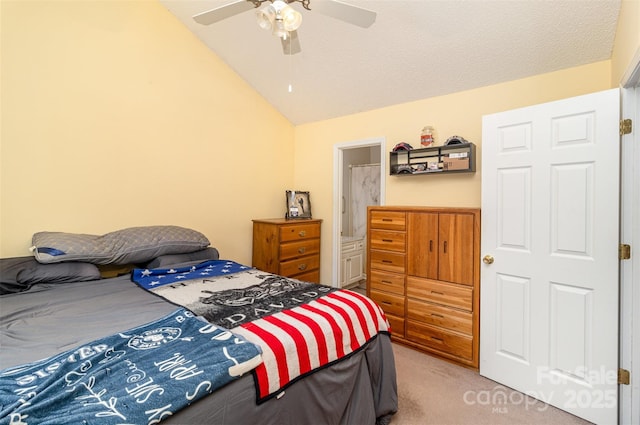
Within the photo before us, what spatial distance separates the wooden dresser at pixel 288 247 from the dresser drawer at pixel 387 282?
39.3 inches

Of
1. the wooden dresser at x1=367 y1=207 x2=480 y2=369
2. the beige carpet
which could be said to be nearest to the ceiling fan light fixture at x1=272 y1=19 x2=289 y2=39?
the wooden dresser at x1=367 y1=207 x2=480 y2=369

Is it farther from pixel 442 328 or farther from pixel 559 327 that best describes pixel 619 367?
pixel 442 328

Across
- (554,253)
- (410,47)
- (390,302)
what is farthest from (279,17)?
(390,302)

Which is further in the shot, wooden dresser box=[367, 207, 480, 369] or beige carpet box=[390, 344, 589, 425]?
wooden dresser box=[367, 207, 480, 369]

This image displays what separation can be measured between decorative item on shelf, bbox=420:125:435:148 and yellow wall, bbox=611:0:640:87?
4.21ft

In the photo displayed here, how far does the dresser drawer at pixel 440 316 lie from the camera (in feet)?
7.55

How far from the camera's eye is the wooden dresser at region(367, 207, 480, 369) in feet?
7.51

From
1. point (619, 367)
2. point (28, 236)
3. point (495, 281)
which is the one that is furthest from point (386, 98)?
point (28, 236)

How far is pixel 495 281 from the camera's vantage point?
2.16m

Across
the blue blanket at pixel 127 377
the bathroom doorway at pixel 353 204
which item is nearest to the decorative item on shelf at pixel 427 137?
the bathroom doorway at pixel 353 204

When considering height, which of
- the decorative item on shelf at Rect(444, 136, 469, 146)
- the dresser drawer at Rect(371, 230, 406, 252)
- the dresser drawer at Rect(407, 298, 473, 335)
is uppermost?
the decorative item on shelf at Rect(444, 136, 469, 146)

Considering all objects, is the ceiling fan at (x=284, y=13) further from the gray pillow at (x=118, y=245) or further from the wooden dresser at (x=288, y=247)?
the wooden dresser at (x=288, y=247)

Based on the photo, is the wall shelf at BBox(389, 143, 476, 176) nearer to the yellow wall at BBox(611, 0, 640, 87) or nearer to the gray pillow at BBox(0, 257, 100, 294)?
the yellow wall at BBox(611, 0, 640, 87)

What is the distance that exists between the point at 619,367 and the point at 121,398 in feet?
8.29
